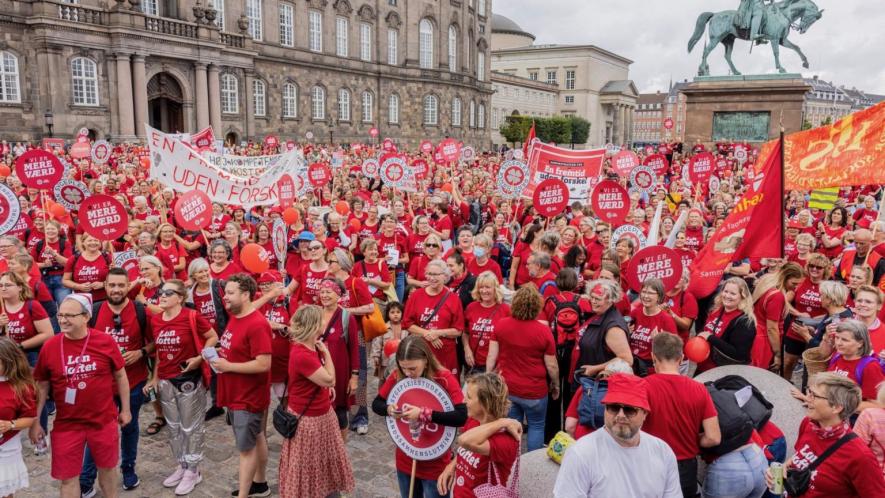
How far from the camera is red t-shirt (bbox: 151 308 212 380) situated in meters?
5.53

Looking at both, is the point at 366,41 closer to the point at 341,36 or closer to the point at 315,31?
the point at 341,36

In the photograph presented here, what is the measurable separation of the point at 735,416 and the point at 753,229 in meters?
3.61

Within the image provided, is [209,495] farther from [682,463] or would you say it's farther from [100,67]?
[100,67]

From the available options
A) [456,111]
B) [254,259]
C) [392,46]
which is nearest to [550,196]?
[254,259]

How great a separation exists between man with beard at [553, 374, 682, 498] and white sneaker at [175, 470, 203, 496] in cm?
382

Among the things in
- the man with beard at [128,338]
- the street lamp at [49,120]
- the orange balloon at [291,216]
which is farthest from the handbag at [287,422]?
the street lamp at [49,120]

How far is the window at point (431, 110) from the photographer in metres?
57.5

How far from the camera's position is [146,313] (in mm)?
5719

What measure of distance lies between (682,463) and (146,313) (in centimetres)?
451

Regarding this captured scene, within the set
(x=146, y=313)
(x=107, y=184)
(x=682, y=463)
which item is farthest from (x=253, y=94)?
(x=682, y=463)

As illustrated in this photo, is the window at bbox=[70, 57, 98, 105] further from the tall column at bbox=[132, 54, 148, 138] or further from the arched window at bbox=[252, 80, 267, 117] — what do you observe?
the arched window at bbox=[252, 80, 267, 117]

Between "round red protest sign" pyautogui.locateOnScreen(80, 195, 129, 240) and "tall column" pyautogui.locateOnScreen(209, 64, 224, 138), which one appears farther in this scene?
"tall column" pyautogui.locateOnScreen(209, 64, 224, 138)

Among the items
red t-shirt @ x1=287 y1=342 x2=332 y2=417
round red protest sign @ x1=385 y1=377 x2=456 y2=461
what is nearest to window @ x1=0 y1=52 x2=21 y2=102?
red t-shirt @ x1=287 y1=342 x2=332 y2=417

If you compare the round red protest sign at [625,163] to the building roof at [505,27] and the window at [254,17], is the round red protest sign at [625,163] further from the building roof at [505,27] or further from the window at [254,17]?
the building roof at [505,27]
